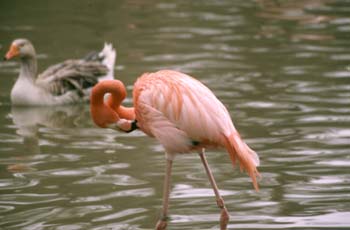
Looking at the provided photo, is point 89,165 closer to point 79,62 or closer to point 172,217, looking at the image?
point 172,217

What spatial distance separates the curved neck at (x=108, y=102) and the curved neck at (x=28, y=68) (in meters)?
5.20

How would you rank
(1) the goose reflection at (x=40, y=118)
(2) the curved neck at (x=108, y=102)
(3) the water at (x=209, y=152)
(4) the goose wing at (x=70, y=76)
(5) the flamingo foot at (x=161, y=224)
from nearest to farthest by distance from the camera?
(5) the flamingo foot at (x=161, y=224)
(2) the curved neck at (x=108, y=102)
(3) the water at (x=209, y=152)
(1) the goose reflection at (x=40, y=118)
(4) the goose wing at (x=70, y=76)

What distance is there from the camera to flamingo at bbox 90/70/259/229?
659 centimetres

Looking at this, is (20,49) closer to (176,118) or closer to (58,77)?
(58,77)

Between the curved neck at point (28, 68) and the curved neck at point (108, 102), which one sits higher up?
the curved neck at point (108, 102)

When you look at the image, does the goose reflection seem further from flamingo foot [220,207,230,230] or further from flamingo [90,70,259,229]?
flamingo foot [220,207,230,230]

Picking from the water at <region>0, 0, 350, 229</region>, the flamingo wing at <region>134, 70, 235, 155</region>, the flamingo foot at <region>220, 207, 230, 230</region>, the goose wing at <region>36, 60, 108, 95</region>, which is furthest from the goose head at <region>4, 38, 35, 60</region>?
the flamingo foot at <region>220, 207, 230, 230</region>

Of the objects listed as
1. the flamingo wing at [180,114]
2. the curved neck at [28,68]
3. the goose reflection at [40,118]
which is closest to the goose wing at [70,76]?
the curved neck at [28,68]

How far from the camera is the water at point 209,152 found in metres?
7.45

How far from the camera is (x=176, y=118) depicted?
6695 mm

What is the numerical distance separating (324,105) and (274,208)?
11.9 feet

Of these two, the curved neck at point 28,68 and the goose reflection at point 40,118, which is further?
the curved neck at point 28,68

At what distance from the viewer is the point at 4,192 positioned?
8148 mm

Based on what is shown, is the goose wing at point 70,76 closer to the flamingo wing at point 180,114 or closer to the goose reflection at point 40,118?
the goose reflection at point 40,118
